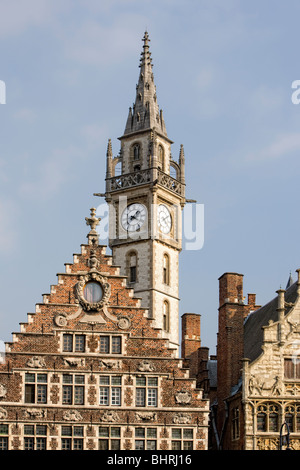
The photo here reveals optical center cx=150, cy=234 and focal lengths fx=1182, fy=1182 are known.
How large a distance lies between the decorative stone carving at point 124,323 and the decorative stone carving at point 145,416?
3961 millimetres

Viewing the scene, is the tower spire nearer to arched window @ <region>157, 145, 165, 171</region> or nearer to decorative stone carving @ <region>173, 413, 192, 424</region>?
arched window @ <region>157, 145, 165, 171</region>

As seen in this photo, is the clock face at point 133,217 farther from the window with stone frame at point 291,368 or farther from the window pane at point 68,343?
the window pane at point 68,343

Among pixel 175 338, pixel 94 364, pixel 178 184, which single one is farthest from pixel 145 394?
pixel 178 184

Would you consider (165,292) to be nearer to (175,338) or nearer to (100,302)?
(175,338)

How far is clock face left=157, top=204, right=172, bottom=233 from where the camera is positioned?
8700 cm

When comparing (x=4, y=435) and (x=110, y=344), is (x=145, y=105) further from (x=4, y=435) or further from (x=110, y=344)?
(x=4, y=435)

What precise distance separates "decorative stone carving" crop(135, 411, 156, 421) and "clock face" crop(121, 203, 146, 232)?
34790 millimetres

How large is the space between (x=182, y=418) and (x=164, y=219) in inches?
1421

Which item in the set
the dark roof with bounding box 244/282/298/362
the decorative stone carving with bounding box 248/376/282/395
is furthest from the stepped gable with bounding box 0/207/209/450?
the dark roof with bounding box 244/282/298/362

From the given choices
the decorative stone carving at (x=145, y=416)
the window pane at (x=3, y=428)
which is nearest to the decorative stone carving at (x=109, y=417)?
the decorative stone carving at (x=145, y=416)

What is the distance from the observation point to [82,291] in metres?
54.0

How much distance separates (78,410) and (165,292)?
1336 inches
